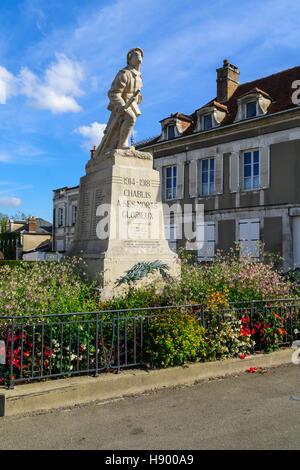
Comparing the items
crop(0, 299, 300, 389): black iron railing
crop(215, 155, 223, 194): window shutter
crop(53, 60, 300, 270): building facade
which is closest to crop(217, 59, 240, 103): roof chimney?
crop(53, 60, 300, 270): building facade

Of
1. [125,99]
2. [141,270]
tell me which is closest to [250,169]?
[125,99]

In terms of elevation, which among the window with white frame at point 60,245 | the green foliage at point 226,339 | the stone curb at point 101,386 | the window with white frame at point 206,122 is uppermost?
the window with white frame at point 206,122

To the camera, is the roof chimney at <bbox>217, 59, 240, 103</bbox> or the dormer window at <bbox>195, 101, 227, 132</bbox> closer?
the dormer window at <bbox>195, 101, 227, 132</bbox>

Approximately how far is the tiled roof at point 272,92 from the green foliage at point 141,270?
53.7ft

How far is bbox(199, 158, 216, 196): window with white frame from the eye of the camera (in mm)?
25000

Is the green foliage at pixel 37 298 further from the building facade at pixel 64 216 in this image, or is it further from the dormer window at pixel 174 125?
the building facade at pixel 64 216

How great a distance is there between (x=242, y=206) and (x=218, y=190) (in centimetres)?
193

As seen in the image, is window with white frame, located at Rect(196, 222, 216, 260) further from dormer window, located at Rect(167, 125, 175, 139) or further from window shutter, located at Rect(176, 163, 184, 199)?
dormer window, located at Rect(167, 125, 175, 139)

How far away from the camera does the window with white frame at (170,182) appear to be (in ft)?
89.3

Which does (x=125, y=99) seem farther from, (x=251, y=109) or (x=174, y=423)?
(x=251, y=109)

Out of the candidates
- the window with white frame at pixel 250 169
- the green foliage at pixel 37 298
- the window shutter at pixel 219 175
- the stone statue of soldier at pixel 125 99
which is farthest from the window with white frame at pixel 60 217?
Answer: the green foliage at pixel 37 298

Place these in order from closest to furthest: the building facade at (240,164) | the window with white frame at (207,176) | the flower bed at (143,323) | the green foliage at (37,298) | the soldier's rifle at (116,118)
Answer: the flower bed at (143,323) < the green foliage at (37,298) < the soldier's rifle at (116,118) < the building facade at (240,164) < the window with white frame at (207,176)

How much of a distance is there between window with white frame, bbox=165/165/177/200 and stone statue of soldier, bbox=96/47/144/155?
17.9 metres

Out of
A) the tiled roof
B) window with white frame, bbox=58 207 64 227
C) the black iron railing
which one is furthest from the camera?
window with white frame, bbox=58 207 64 227
